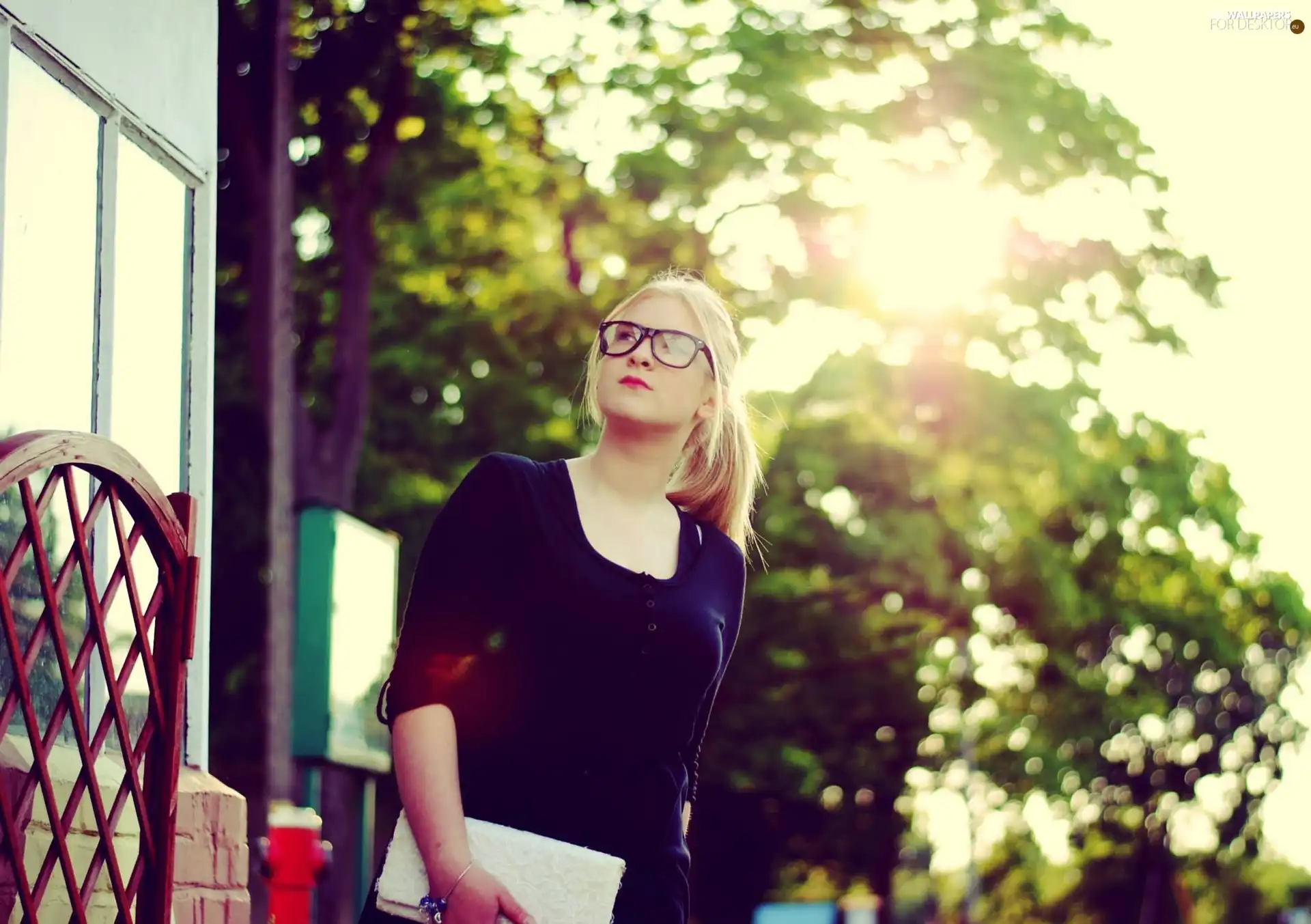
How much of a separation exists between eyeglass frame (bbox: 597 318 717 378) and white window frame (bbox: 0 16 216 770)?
2140 mm

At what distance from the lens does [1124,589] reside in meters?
18.2

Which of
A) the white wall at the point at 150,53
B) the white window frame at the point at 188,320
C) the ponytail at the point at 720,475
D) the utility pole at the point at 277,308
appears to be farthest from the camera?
the utility pole at the point at 277,308

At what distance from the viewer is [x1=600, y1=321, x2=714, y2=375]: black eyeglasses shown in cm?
332

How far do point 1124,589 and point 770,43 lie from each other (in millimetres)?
6442

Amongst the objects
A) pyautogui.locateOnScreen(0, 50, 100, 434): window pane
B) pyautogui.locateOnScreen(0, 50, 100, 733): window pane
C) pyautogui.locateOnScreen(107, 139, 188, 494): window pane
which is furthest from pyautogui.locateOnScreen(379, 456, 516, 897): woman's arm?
pyautogui.locateOnScreen(107, 139, 188, 494): window pane

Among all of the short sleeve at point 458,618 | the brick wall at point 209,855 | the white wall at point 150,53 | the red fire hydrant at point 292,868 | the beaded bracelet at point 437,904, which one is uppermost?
the white wall at point 150,53

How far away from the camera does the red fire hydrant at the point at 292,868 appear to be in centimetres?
696

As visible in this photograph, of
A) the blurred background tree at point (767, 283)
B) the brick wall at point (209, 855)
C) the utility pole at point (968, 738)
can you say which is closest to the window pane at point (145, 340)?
the brick wall at point (209, 855)

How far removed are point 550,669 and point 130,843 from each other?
262 centimetres

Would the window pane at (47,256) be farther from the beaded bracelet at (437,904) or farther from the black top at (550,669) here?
the beaded bracelet at (437,904)

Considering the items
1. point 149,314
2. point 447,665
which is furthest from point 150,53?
point 447,665

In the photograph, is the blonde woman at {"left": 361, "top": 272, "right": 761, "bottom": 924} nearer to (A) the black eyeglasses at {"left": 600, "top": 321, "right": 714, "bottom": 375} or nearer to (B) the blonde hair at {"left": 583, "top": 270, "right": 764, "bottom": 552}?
(A) the black eyeglasses at {"left": 600, "top": 321, "right": 714, "bottom": 375}

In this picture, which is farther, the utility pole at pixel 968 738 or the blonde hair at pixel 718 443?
the utility pole at pixel 968 738

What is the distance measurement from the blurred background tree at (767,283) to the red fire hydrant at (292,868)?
6216 millimetres
